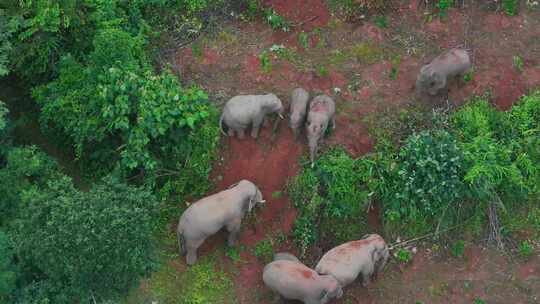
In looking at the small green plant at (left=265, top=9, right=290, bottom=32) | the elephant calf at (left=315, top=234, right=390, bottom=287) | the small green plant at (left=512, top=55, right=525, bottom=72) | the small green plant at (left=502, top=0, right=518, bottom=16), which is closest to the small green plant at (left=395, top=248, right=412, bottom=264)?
the elephant calf at (left=315, top=234, right=390, bottom=287)

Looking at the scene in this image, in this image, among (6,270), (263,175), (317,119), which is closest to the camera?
(6,270)

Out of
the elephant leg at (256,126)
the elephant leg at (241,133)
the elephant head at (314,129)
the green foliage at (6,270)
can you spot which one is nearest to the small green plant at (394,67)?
the elephant head at (314,129)

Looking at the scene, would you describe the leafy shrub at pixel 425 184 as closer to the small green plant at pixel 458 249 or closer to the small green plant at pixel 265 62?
the small green plant at pixel 458 249

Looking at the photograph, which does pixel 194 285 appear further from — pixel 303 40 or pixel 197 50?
pixel 303 40

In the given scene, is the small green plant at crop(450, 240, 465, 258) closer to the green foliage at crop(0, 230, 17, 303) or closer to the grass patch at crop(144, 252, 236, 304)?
the grass patch at crop(144, 252, 236, 304)

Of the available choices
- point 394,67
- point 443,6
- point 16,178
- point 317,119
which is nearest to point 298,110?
point 317,119

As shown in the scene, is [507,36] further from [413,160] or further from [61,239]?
[61,239]

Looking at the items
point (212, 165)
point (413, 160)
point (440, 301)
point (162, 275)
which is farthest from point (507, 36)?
point (162, 275)
